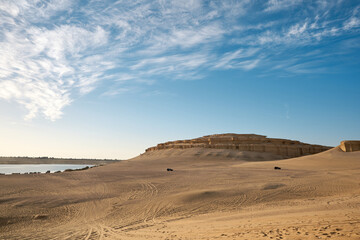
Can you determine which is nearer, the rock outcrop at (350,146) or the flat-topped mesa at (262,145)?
the rock outcrop at (350,146)

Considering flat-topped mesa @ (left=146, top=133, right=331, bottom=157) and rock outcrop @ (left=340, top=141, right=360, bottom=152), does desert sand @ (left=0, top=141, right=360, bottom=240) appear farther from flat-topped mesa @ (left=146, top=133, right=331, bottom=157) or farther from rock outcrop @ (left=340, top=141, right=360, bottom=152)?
flat-topped mesa @ (left=146, top=133, right=331, bottom=157)

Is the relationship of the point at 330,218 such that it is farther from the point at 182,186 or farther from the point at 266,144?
the point at 266,144

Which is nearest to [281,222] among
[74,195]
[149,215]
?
[149,215]

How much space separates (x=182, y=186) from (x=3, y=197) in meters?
13.6

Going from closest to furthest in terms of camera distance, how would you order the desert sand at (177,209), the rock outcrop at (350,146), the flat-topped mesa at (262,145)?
the desert sand at (177,209) < the rock outcrop at (350,146) < the flat-topped mesa at (262,145)

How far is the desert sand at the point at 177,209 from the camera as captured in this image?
891cm

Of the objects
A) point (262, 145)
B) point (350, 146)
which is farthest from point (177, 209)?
point (262, 145)

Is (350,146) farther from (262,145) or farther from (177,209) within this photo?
(177,209)

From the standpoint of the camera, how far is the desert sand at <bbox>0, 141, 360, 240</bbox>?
8.91m

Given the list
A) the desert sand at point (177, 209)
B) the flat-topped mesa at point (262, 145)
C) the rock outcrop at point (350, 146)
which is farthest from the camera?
the flat-topped mesa at point (262, 145)

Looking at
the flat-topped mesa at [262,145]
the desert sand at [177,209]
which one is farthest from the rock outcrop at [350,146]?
the desert sand at [177,209]

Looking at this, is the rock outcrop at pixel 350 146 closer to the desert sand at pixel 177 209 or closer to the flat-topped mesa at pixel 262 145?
the flat-topped mesa at pixel 262 145

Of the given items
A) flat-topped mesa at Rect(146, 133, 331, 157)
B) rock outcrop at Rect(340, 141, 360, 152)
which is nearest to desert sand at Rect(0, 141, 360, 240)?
rock outcrop at Rect(340, 141, 360, 152)

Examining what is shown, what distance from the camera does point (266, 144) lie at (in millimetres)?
68938
